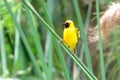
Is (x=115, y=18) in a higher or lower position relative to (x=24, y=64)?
higher

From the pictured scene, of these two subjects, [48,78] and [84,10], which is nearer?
[48,78]

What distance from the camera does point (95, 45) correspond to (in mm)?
2807

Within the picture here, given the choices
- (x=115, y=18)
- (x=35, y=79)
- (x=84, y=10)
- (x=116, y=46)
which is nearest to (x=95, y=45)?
(x=116, y=46)

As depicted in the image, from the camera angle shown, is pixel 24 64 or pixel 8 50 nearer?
pixel 24 64

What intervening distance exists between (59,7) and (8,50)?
3.14ft

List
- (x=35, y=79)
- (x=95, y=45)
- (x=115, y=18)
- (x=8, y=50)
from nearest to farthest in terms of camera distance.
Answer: (x=115, y=18) < (x=95, y=45) < (x=35, y=79) < (x=8, y=50)

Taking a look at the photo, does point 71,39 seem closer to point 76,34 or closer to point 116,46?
point 76,34

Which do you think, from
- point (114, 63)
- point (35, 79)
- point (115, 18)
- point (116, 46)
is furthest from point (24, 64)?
point (115, 18)

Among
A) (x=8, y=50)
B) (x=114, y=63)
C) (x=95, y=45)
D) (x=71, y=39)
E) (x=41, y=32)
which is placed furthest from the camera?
(x=8, y=50)

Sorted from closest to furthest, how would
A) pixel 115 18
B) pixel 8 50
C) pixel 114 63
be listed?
pixel 115 18, pixel 114 63, pixel 8 50

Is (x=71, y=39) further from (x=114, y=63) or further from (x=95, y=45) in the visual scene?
(x=114, y=63)

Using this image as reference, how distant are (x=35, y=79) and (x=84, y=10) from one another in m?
0.61

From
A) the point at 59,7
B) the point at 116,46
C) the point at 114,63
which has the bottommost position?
the point at 114,63

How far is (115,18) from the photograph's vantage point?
1.99 meters
